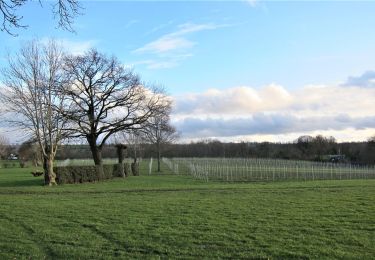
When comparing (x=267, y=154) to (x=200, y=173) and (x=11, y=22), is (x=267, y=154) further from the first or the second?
(x=11, y=22)

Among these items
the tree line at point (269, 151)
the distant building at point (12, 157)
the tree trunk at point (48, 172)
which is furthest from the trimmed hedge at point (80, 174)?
the distant building at point (12, 157)

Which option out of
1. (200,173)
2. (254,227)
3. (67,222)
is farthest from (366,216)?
(200,173)

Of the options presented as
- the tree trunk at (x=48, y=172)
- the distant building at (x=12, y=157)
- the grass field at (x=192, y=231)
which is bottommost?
the grass field at (x=192, y=231)

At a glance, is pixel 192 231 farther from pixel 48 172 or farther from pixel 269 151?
pixel 269 151

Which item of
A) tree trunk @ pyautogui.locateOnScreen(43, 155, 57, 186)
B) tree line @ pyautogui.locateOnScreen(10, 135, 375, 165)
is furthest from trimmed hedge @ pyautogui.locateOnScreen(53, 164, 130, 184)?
tree line @ pyautogui.locateOnScreen(10, 135, 375, 165)

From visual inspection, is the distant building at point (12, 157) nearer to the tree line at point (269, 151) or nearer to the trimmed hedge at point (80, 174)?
the tree line at point (269, 151)

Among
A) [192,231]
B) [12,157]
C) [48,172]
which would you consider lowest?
[192,231]

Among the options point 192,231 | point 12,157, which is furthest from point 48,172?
point 12,157

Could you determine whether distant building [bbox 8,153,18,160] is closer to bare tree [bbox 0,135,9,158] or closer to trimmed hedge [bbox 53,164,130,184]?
bare tree [bbox 0,135,9,158]

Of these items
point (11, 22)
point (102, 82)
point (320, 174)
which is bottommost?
point (320, 174)

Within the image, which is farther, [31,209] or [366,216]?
[31,209]

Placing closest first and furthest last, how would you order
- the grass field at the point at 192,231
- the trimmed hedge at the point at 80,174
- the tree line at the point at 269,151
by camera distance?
the grass field at the point at 192,231, the trimmed hedge at the point at 80,174, the tree line at the point at 269,151

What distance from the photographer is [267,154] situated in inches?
3920

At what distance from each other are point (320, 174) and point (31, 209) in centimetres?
3589
